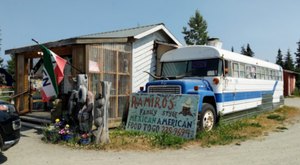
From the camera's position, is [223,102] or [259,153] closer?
[259,153]

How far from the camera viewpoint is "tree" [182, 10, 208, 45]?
41188 mm

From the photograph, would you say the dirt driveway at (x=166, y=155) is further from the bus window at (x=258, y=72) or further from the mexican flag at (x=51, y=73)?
the bus window at (x=258, y=72)

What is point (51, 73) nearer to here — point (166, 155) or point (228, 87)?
point (166, 155)

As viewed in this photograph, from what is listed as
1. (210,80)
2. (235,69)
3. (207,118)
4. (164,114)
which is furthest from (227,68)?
(164,114)

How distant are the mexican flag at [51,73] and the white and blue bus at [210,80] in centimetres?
292

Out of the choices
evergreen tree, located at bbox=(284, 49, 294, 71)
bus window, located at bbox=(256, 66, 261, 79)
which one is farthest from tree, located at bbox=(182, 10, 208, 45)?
bus window, located at bbox=(256, 66, 261, 79)

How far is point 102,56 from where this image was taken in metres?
10.2

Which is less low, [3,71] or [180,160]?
[3,71]

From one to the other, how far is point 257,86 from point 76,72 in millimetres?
8064

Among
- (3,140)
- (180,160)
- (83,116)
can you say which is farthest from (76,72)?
(180,160)

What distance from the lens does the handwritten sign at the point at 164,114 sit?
8555 mm

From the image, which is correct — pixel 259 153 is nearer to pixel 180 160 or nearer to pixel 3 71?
pixel 180 160

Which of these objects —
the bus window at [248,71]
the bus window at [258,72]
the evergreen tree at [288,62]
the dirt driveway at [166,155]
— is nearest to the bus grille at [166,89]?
the dirt driveway at [166,155]

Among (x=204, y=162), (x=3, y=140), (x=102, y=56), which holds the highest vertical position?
(x=102, y=56)
